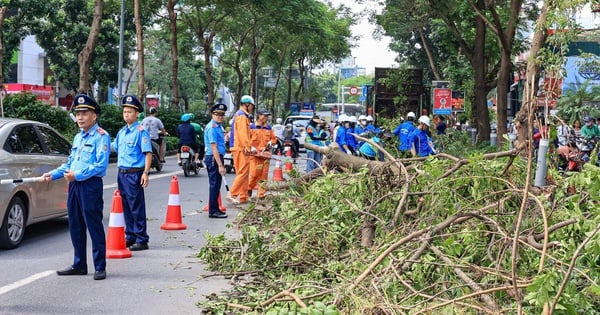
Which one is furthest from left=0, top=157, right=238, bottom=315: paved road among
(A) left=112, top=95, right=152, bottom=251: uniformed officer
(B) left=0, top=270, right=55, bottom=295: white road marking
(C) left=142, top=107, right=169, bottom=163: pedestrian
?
(C) left=142, top=107, right=169, bottom=163: pedestrian

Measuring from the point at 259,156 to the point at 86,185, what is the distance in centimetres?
597

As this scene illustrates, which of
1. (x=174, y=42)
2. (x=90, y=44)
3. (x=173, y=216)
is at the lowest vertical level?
(x=173, y=216)

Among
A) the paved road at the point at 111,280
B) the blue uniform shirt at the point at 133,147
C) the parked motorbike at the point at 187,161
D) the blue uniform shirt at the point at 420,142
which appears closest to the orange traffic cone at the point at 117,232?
the paved road at the point at 111,280

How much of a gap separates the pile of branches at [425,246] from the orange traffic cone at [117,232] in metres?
0.96

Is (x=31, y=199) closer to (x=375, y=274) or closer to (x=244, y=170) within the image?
(x=244, y=170)

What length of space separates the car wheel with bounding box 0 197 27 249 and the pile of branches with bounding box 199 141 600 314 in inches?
90.2

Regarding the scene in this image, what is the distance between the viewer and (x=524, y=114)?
24.8 feet

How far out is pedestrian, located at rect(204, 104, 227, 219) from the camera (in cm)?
1207

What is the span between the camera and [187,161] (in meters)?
20.7

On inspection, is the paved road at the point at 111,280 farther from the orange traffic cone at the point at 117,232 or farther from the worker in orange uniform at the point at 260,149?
the worker in orange uniform at the point at 260,149

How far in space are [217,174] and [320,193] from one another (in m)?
3.43

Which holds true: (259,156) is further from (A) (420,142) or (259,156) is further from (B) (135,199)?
(B) (135,199)

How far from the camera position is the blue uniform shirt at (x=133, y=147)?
9.20m

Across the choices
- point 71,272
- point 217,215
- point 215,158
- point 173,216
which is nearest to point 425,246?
point 71,272
